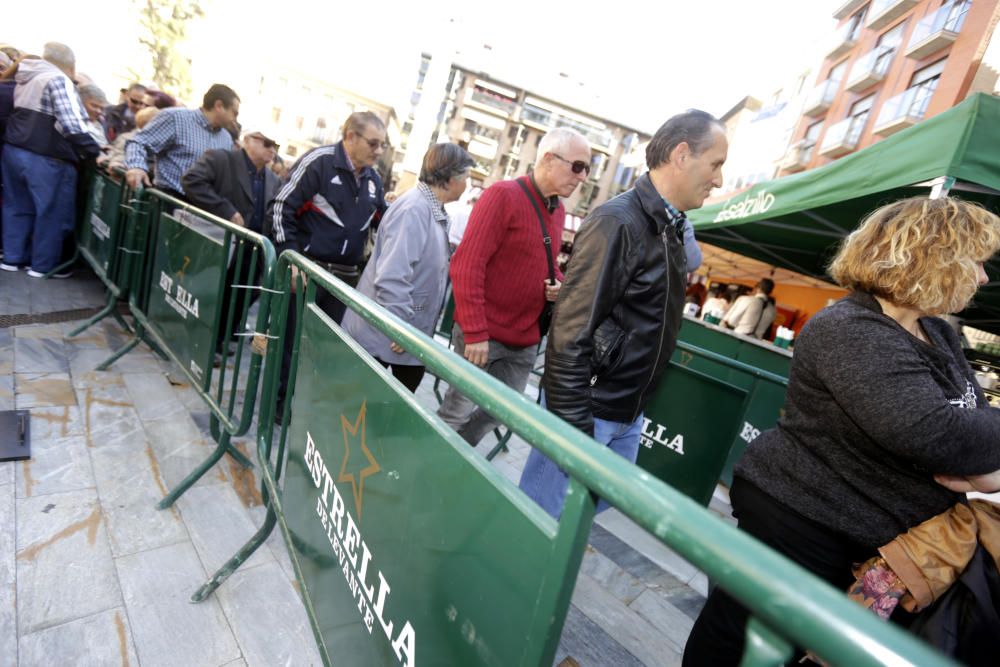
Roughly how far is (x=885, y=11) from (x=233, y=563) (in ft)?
101

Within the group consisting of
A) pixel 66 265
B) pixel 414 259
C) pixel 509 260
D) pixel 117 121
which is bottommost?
pixel 66 265

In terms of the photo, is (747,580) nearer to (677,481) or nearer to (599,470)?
(599,470)

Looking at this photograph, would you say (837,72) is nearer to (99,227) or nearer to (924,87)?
(924,87)

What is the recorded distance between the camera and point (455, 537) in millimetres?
836

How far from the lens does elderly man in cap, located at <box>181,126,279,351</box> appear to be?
3.42m

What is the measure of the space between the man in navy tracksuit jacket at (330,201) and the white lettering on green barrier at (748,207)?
138 inches

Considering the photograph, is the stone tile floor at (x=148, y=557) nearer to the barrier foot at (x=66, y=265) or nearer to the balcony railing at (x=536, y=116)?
the barrier foot at (x=66, y=265)

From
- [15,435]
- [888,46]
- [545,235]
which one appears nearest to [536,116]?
[888,46]

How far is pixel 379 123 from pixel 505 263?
1383 mm

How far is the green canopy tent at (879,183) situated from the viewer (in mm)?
2475

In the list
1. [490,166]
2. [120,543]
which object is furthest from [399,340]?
[490,166]

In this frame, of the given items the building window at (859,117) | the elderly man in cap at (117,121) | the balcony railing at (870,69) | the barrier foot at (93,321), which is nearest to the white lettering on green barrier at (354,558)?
the barrier foot at (93,321)

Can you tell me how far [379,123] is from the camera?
9.80 feet

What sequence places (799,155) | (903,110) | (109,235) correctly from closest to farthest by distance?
1. (109,235)
2. (903,110)
3. (799,155)
